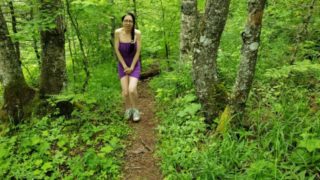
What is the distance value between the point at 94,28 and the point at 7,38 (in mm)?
3722

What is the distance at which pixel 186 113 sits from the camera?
5781 mm

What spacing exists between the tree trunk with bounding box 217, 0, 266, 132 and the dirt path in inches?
50.8

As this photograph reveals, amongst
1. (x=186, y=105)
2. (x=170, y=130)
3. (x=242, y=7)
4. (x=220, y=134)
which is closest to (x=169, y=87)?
(x=186, y=105)

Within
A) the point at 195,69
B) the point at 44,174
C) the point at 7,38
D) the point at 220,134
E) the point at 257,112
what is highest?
the point at 7,38

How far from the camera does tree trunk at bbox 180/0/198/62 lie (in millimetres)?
8406

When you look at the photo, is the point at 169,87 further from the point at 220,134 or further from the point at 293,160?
the point at 293,160

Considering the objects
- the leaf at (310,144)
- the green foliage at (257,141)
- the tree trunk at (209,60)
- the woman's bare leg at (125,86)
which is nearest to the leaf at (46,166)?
the green foliage at (257,141)

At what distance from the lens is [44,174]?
483cm

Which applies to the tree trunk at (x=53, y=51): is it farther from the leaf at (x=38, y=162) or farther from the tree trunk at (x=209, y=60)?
the tree trunk at (x=209, y=60)

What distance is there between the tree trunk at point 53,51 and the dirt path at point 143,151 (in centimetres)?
193

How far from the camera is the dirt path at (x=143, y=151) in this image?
4.82m

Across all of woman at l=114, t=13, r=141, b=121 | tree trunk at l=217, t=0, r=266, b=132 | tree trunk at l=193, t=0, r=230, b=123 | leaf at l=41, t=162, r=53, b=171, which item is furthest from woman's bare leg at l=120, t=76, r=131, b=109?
tree trunk at l=217, t=0, r=266, b=132

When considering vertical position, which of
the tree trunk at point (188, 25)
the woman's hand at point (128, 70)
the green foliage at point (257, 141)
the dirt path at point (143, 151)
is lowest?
the dirt path at point (143, 151)

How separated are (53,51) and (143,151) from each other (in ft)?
9.73
